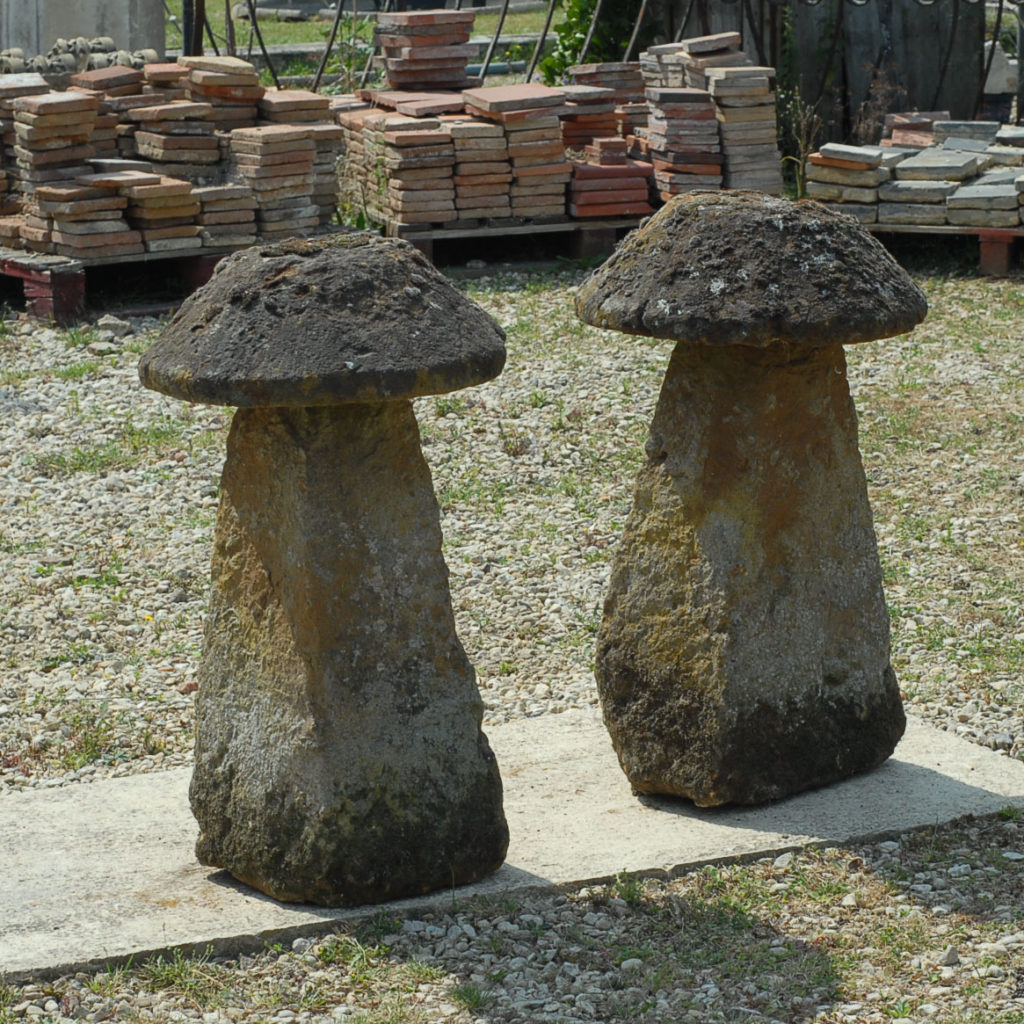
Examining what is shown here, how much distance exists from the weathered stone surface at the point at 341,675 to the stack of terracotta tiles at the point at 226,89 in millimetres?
7431

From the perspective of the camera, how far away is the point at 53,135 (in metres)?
10.1

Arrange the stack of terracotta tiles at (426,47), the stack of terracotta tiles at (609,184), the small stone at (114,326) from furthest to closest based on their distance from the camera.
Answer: the stack of terracotta tiles at (426,47)
the stack of terracotta tiles at (609,184)
the small stone at (114,326)

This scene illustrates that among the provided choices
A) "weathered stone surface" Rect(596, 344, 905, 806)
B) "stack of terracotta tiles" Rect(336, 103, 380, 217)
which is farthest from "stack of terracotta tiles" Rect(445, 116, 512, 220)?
"weathered stone surface" Rect(596, 344, 905, 806)

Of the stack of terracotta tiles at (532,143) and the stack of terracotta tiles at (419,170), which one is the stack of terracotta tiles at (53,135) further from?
the stack of terracotta tiles at (532,143)

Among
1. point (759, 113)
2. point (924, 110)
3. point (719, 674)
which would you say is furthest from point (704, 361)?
point (924, 110)

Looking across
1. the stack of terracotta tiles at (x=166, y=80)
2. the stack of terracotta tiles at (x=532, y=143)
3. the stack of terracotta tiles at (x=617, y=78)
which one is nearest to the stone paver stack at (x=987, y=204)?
the stack of terracotta tiles at (x=532, y=143)

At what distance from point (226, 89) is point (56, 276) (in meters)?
1.96

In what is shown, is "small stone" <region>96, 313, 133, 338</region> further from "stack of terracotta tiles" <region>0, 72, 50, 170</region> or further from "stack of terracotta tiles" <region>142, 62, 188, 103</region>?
"stack of terracotta tiles" <region>142, 62, 188, 103</region>

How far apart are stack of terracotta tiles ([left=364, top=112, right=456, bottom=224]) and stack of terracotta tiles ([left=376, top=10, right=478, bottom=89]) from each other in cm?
110

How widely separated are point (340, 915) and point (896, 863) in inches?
58.4

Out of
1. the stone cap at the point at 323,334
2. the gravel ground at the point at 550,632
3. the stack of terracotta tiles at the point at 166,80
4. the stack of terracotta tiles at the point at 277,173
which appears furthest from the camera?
the stack of terracotta tiles at the point at 166,80

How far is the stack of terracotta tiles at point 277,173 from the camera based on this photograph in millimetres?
10453

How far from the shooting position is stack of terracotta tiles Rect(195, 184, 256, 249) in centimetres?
1027

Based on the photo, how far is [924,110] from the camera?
14.0 meters
